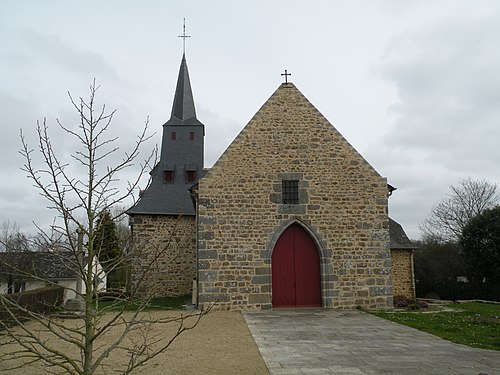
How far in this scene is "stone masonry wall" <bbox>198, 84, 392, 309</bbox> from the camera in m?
12.8

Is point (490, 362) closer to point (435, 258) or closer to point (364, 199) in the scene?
point (364, 199)

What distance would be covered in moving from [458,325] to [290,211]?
208 inches

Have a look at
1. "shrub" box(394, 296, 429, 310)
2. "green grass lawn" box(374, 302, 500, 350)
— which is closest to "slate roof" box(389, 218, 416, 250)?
"shrub" box(394, 296, 429, 310)

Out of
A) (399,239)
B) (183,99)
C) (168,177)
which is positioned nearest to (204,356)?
(399,239)

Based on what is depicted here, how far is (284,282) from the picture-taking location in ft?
43.4

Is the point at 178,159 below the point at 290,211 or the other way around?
the other way around

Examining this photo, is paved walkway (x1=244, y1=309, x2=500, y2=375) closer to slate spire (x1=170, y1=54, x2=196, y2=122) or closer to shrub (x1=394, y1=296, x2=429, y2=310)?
shrub (x1=394, y1=296, x2=429, y2=310)

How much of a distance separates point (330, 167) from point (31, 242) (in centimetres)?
1091

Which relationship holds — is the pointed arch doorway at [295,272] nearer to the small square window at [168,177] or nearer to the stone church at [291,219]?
the stone church at [291,219]

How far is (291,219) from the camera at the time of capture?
1320 cm

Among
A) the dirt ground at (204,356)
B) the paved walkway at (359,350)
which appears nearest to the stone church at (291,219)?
the paved walkway at (359,350)

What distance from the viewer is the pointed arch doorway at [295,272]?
43.2ft

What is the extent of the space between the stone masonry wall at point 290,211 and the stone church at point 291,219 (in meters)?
0.03

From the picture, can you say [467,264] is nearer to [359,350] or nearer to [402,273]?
[402,273]
